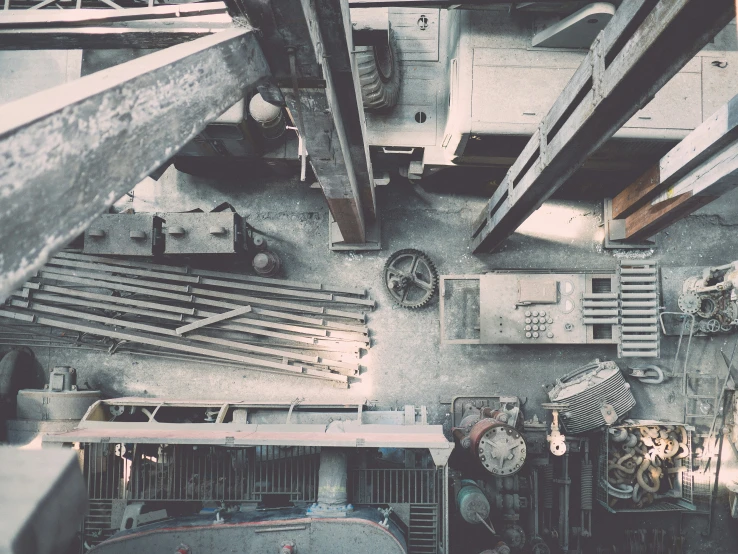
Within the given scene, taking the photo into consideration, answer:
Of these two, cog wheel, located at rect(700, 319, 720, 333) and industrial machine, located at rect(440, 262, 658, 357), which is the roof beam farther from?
cog wheel, located at rect(700, 319, 720, 333)

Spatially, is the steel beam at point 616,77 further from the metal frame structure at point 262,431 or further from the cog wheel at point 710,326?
the cog wheel at point 710,326

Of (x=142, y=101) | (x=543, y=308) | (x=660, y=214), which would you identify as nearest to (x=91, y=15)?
(x=142, y=101)

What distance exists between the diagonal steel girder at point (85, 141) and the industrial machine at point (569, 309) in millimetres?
4650

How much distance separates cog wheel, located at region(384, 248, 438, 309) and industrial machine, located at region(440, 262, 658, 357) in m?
0.62

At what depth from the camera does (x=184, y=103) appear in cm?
169

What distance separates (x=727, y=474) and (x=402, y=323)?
14.3ft

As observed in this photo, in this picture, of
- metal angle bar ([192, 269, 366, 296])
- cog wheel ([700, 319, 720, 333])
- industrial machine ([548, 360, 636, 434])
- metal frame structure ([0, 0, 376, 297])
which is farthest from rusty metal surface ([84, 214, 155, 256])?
cog wheel ([700, 319, 720, 333])

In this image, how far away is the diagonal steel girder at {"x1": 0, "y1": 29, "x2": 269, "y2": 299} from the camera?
3.53ft

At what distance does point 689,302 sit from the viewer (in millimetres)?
5953

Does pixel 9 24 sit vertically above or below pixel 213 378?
above

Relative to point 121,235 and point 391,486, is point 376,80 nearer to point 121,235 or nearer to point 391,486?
point 121,235

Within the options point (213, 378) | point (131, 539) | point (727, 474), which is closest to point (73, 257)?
point (213, 378)

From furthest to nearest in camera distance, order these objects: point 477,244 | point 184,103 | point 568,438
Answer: point 477,244 → point 568,438 → point 184,103

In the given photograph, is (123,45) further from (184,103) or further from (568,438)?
(568,438)
